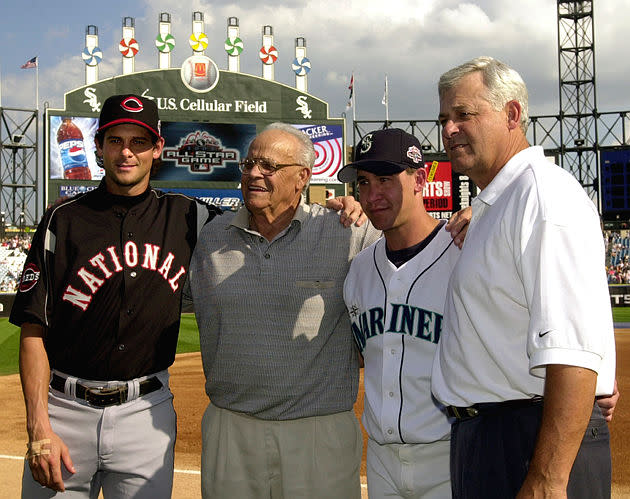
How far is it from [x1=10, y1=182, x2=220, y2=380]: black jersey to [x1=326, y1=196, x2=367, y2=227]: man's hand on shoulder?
0.78 metres

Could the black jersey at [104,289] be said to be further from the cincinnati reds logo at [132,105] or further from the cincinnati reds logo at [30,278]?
the cincinnati reds logo at [132,105]

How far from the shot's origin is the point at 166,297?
2871mm

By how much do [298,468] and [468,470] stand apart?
40.4 inches

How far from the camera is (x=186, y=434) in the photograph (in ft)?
22.1

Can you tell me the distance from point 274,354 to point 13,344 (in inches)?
509

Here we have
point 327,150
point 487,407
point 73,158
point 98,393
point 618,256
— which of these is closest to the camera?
point 487,407

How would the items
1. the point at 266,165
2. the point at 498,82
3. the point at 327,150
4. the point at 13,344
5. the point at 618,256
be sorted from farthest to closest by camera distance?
1. the point at 618,256
2. the point at 327,150
3. the point at 13,344
4. the point at 266,165
5. the point at 498,82

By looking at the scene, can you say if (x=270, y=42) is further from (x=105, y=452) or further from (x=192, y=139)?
(x=105, y=452)

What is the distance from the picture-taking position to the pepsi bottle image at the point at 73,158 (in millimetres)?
25656

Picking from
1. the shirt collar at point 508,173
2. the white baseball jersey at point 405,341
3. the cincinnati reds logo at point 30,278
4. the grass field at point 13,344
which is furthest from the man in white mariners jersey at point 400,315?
the grass field at point 13,344

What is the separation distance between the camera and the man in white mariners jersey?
2.49m

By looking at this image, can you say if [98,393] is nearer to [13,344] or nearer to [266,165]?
[266,165]

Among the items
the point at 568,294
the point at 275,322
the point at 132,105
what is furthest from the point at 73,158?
the point at 568,294

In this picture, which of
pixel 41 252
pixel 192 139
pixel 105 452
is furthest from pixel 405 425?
pixel 192 139
